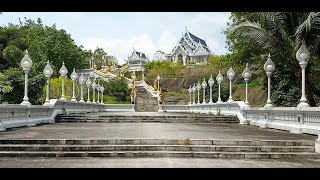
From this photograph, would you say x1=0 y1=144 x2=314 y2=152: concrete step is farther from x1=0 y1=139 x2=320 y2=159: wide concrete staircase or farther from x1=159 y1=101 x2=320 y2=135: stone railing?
x1=159 y1=101 x2=320 y2=135: stone railing

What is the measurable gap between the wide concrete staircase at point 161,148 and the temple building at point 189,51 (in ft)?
272

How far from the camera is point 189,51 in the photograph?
9800cm

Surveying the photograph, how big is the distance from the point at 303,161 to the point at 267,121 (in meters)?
9.19

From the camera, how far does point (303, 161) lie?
924 cm

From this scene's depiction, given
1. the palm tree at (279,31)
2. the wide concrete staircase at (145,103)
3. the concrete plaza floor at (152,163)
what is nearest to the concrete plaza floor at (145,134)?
the concrete plaza floor at (152,163)

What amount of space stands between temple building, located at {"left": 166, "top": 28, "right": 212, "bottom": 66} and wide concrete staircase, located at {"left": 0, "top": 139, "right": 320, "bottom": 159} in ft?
272

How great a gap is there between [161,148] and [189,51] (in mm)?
88690

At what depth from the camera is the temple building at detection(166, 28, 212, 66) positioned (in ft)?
314

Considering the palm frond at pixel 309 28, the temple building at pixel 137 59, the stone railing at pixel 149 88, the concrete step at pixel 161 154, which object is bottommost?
the concrete step at pixel 161 154

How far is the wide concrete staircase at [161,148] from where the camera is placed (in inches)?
383

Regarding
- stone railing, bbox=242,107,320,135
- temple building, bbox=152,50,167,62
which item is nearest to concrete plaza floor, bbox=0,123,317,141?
stone railing, bbox=242,107,320,135

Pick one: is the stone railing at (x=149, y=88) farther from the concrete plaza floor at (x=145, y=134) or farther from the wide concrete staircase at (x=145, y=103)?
the concrete plaza floor at (x=145, y=134)

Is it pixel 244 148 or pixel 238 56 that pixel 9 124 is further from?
pixel 238 56
